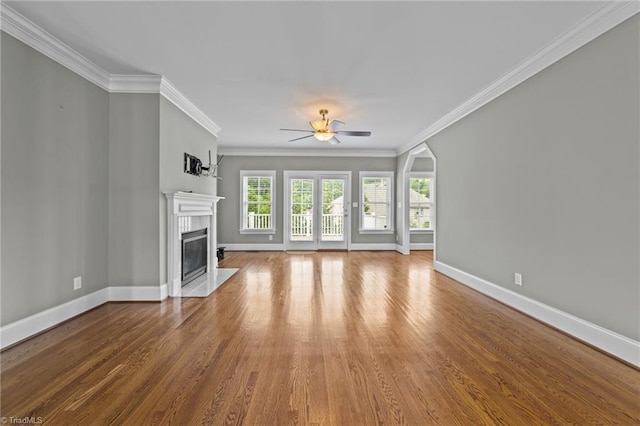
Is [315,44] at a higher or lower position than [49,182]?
higher

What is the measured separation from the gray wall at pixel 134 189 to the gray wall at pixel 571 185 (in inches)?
170

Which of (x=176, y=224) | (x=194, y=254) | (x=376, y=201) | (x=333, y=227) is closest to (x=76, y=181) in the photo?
(x=176, y=224)

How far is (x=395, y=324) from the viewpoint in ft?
9.87

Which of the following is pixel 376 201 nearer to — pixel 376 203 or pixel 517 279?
pixel 376 203

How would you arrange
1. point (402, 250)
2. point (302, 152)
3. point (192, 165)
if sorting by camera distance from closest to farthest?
point (192, 165) < point (402, 250) < point (302, 152)

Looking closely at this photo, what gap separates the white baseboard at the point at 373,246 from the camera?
27.7 feet

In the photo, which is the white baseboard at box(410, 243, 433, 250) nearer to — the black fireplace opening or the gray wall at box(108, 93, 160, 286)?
the black fireplace opening

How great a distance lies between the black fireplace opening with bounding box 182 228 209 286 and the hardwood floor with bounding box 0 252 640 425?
0.92 m

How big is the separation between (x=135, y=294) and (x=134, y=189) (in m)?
1.30

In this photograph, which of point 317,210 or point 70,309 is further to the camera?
point 317,210

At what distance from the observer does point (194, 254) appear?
191 inches

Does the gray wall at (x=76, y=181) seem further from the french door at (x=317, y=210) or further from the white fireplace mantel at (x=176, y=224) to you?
the french door at (x=317, y=210)

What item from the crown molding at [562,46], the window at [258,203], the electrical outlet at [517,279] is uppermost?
the crown molding at [562,46]

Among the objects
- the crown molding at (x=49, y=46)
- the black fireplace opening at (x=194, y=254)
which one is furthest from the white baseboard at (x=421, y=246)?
the crown molding at (x=49, y=46)
